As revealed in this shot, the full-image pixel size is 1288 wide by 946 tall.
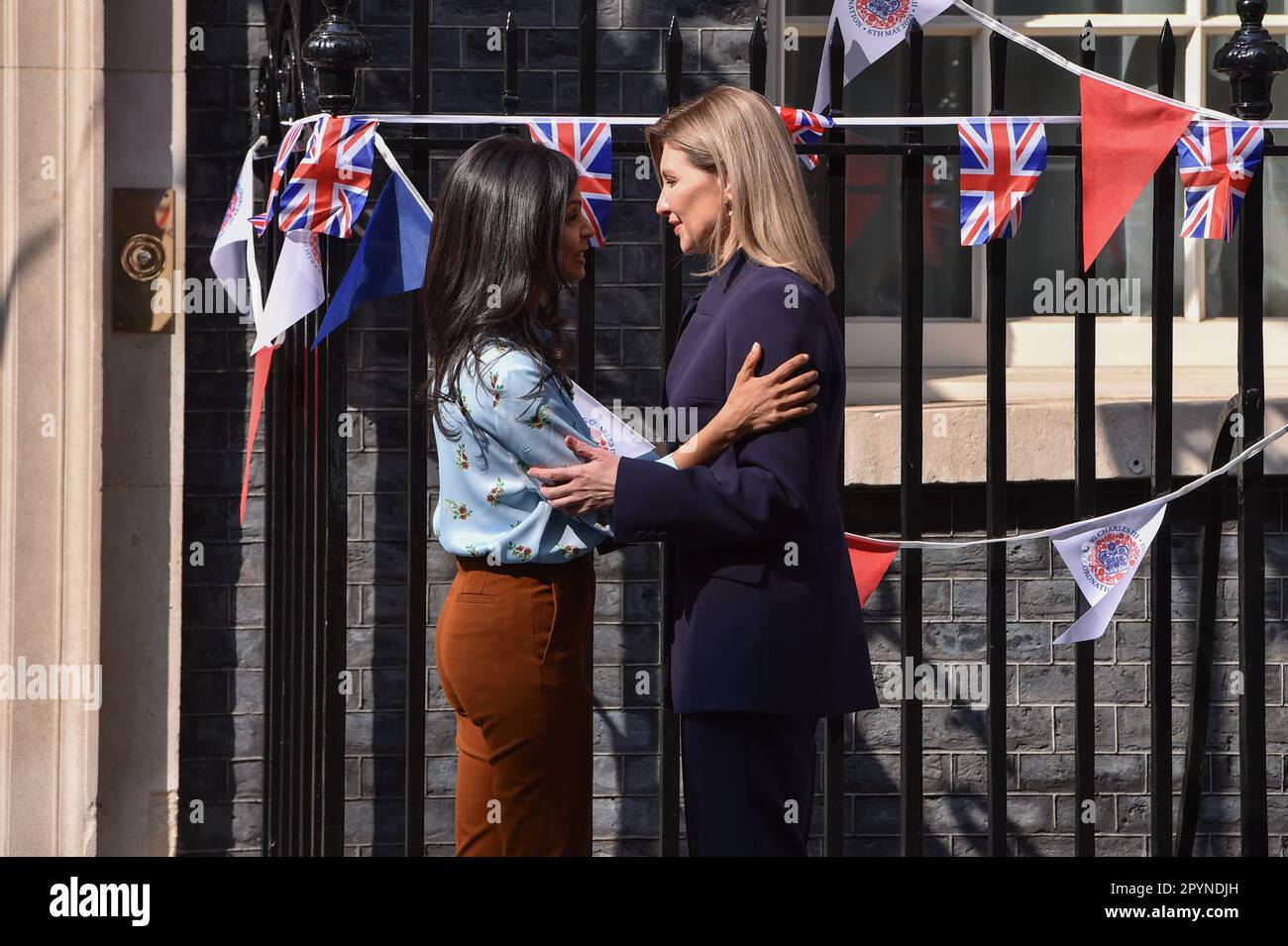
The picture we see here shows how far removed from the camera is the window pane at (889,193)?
502 centimetres

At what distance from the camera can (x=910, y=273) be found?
353cm

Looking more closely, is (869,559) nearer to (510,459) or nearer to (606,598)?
(606,598)

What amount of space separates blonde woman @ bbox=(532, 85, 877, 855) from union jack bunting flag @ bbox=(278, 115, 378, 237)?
2.71 feet

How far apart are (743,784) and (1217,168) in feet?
6.24

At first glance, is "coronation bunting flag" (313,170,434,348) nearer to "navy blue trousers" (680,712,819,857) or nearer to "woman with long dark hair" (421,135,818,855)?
"woman with long dark hair" (421,135,818,855)

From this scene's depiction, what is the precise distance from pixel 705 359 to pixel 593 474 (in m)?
0.32

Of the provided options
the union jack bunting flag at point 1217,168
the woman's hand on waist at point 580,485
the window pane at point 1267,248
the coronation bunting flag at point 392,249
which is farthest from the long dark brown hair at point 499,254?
the window pane at point 1267,248

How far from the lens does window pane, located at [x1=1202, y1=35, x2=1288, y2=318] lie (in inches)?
201

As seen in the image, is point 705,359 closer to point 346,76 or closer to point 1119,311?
point 346,76

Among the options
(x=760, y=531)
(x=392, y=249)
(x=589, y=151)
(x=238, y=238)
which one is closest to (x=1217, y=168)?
(x=589, y=151)

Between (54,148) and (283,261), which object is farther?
(54,148)

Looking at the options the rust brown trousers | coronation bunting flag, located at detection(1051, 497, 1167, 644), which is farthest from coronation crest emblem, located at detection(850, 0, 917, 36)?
the rust brown trousers

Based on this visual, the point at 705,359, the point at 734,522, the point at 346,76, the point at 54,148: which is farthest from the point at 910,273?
the point at 54,148

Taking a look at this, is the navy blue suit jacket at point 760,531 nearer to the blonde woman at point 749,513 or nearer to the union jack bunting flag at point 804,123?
the blonde woman at point 749,513
